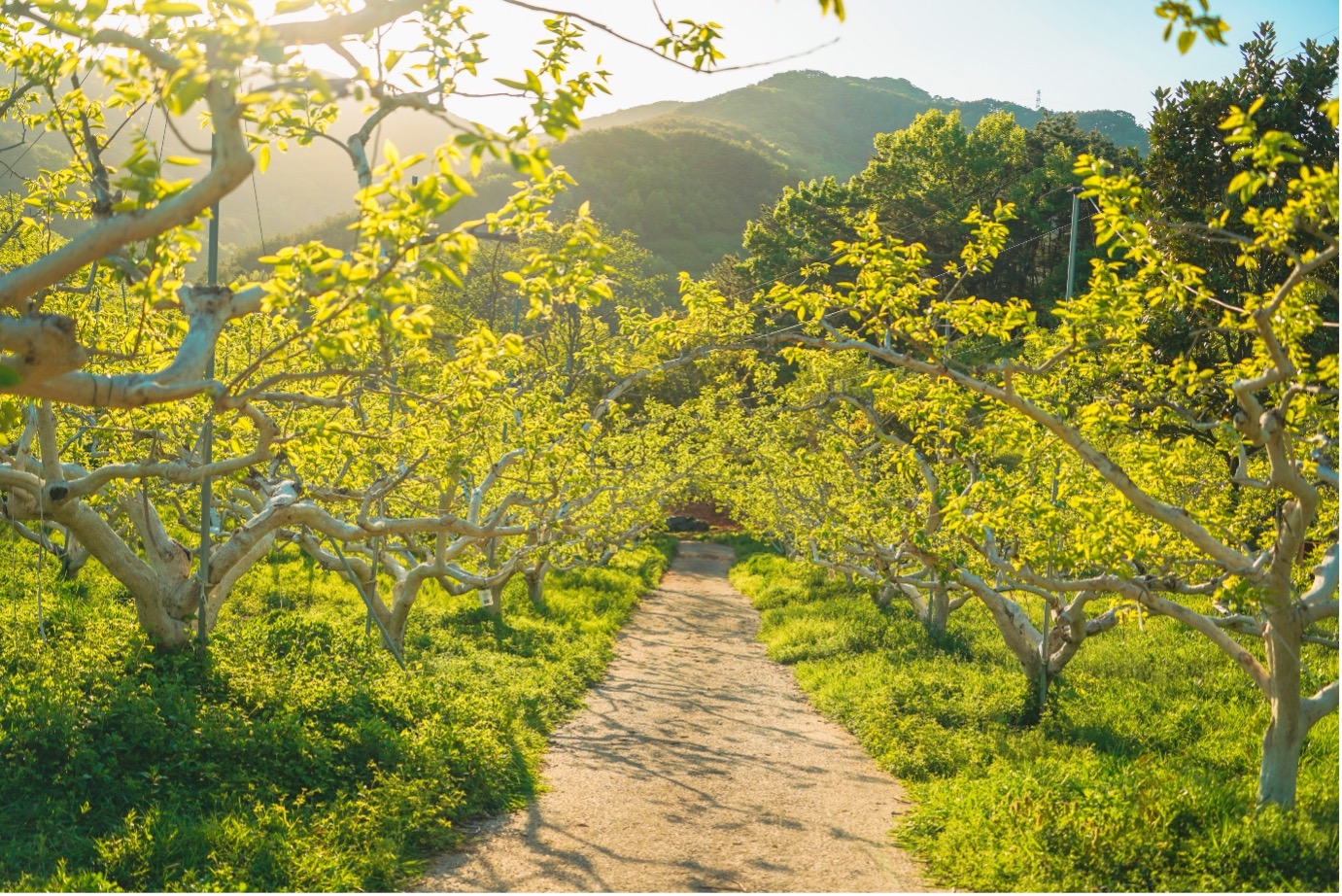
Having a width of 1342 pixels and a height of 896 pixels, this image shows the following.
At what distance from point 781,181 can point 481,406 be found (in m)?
99.9

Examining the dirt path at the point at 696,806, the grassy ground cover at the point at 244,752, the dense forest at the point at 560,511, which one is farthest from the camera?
the dirt path at the point at 696,806

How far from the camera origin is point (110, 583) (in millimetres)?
16797

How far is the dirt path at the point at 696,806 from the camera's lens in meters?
7.59

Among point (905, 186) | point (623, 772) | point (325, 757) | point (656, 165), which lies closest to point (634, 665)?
point (623, 772)

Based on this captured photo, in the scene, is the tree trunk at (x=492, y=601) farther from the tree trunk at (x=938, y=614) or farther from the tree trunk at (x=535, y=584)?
the tree trunk at (x=938, y=614)

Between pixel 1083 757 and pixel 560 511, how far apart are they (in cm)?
855

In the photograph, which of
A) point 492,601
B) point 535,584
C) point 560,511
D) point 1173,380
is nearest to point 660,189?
point 535,584

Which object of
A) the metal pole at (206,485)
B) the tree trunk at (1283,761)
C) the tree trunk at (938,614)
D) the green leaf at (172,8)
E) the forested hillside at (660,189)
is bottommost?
the tree trunk at (938,614)

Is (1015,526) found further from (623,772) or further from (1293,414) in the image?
(623,772)

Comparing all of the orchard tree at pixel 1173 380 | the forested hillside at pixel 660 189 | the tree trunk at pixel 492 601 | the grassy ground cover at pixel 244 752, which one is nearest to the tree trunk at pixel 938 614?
the grassy ground cover at pixel 244 752

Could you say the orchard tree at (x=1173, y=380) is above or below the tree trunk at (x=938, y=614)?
above

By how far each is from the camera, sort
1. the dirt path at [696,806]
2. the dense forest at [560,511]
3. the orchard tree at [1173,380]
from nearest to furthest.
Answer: the dense forest at [560,511], the orchard tree at [1173,380], the dirt path at [696,806]

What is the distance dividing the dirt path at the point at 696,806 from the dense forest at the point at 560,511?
0.09 meters

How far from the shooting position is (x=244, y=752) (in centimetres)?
845
